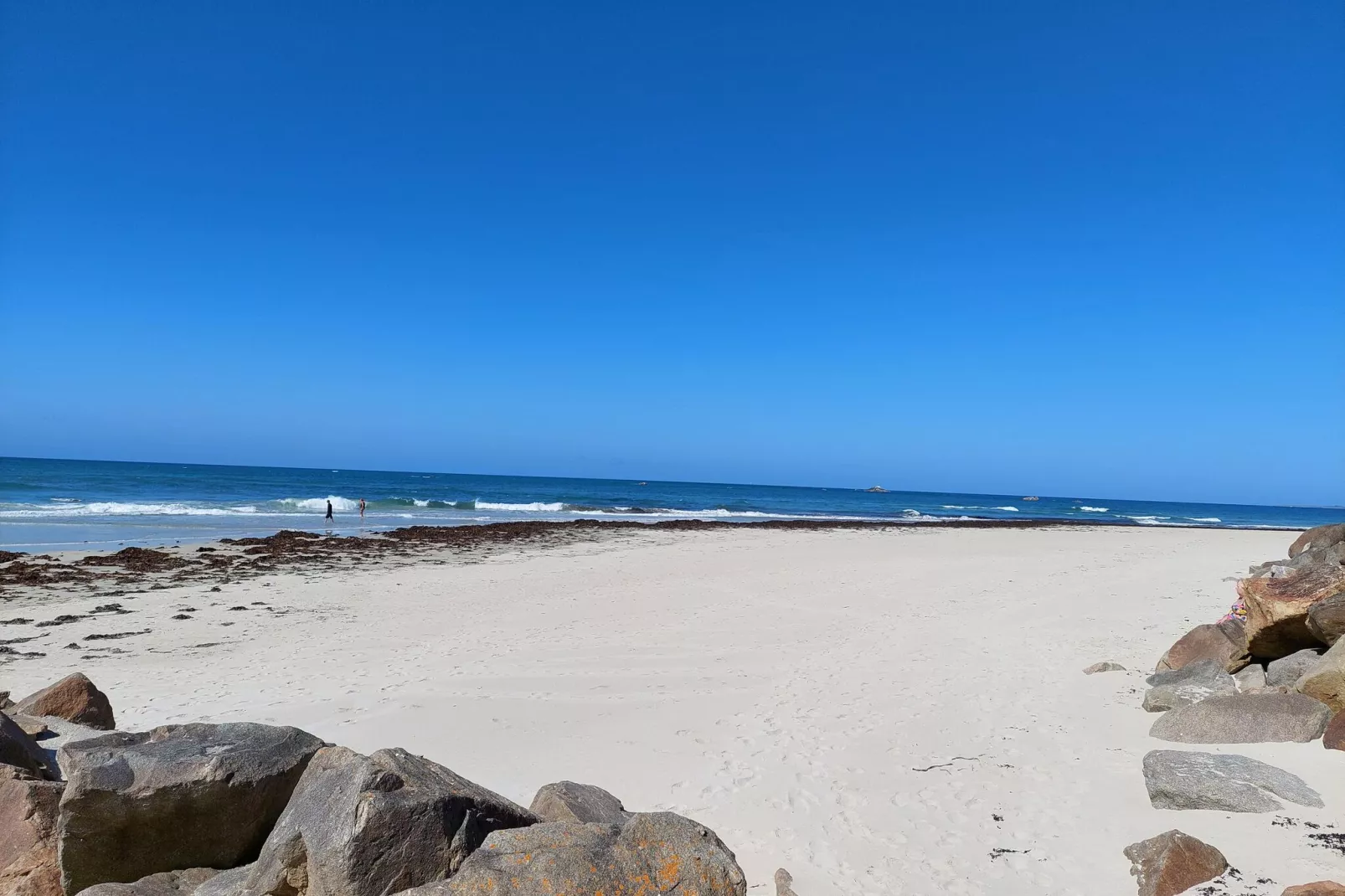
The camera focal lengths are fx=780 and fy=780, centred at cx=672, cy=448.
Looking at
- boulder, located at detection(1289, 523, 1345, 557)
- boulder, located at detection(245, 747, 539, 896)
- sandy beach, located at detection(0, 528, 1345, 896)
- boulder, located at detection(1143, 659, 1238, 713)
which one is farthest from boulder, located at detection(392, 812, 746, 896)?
boulder, located at detection(1289, 523, 1345, 557)

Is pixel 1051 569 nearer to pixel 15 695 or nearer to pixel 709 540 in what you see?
pixel 709 540

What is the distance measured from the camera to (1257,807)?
476cm

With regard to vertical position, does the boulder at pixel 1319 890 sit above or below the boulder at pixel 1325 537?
below

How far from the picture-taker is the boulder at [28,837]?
3.44 m

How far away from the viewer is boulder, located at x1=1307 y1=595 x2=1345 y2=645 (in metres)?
6.39

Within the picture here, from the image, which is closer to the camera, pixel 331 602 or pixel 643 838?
pixel 643 838

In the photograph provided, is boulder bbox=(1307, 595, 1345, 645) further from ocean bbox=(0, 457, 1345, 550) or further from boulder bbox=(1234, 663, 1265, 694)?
ocean bbox=(0, 457, 1345, 550)

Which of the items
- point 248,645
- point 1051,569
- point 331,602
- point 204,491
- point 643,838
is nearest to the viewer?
point 643,838

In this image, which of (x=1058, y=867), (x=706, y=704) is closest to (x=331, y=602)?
(x=706, y=704)

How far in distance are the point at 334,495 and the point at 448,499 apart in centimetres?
812

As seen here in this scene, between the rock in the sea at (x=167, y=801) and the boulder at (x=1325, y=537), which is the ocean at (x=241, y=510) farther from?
the boulder at (x=1325, y=537)

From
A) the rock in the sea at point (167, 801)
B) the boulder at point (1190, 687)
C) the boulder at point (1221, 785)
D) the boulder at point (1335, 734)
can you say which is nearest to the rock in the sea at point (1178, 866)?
the boulder at point (1221, 785)

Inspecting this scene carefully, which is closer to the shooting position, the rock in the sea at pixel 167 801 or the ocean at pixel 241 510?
the rock in the sea at pixel 167 801

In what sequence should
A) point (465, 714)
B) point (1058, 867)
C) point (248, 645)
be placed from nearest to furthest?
point (1058, 867)
point (465, 714)
point (248, 645)
